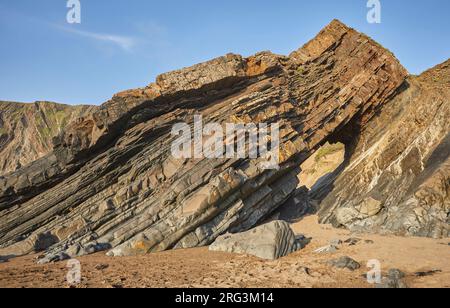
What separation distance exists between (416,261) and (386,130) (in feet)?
51.4

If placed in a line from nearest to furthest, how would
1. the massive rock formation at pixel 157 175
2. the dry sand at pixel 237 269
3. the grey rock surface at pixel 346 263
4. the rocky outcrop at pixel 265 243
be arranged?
the dry sand at pixel 237 269 → the grey rock surface at pixel 346 263 → the rocky outcrop at pixel 265 243 → the massive rock formation at pixel 157 175

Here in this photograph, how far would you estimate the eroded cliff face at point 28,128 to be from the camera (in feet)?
236

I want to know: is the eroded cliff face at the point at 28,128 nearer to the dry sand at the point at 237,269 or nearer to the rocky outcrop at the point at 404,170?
the rocky outcrop at the point at 404,170

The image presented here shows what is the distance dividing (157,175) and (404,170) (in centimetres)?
1413

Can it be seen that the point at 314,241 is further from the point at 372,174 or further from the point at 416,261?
the point at 372,174

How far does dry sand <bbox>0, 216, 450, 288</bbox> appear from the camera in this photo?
10094 millimetres

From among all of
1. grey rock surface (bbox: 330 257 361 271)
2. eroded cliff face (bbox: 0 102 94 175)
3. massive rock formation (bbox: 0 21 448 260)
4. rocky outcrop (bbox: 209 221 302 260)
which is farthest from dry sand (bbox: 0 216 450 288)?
eroded cliff face (bbox: 0 102 94 175)

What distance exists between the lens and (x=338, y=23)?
86.0ft

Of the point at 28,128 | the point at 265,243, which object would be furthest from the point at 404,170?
the point at 28,128

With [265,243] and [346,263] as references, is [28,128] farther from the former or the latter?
[346,263]

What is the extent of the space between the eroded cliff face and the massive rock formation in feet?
186

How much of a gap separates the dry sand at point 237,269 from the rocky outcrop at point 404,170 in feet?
7.73

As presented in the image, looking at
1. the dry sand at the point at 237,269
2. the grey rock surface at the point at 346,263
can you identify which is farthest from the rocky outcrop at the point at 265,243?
the grey rock surface at the point at 346,263
